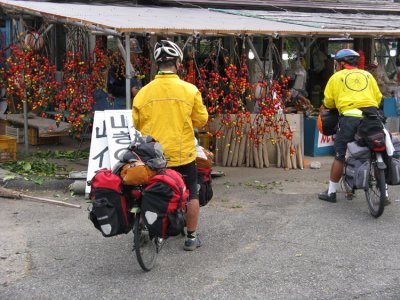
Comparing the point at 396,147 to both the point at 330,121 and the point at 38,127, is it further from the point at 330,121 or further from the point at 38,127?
the point at 38,127

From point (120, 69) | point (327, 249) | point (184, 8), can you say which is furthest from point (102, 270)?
point (184, 8)

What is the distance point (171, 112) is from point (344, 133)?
99.0 inches

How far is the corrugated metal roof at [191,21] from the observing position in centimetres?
786

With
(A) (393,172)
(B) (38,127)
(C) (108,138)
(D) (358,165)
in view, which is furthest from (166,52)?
(B) (38,127)

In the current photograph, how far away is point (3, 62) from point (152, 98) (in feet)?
17.9

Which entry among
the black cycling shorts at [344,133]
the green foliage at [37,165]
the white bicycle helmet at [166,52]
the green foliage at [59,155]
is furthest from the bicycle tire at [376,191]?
the green foliage at [59,155]

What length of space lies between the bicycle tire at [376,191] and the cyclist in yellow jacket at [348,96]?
18.0 inches

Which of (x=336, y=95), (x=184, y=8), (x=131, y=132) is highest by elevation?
(x=184, y=8)

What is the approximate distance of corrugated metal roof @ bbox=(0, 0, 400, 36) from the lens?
309 inches

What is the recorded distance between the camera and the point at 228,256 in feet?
17.9

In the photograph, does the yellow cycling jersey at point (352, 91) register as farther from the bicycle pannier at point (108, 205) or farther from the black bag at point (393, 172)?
the bicycle pannier at point (108, 205)

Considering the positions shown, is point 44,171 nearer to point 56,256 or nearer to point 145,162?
point 56,256

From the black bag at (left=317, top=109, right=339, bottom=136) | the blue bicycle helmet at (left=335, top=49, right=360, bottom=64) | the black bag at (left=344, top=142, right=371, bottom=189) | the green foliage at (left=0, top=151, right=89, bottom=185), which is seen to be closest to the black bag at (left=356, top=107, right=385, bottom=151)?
the black bag at (left=344, top=142, right=371, bottom=189)

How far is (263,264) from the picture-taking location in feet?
17.2
